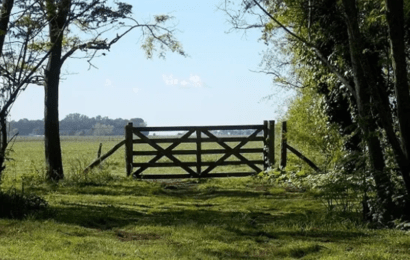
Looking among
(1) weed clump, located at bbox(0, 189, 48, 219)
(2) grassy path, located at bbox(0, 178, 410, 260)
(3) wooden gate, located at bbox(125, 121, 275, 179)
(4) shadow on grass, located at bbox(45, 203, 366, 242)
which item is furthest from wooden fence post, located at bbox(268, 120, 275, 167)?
(1) weed clump, located at bbox(0, 189, 48, 219)

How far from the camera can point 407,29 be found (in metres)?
11.5

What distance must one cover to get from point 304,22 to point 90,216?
221 inches

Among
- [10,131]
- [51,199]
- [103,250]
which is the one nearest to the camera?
[103,250]

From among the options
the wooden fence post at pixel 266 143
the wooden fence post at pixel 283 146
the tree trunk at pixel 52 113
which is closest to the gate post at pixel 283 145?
the wooden fence post at pixel 283 146

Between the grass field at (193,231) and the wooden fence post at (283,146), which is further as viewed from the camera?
the wooden fence post at (283,146)

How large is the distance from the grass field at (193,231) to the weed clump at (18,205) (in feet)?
0.94

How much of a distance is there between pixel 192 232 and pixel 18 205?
345 centimetres

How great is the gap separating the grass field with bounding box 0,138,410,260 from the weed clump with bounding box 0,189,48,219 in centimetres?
29

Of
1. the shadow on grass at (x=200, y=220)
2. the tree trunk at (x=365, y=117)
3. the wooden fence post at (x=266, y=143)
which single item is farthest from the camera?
the wooden fence post at (x=266, y=143)

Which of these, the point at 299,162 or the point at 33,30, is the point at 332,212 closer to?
the point at 33,30

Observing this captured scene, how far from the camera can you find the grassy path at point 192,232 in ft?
23.5

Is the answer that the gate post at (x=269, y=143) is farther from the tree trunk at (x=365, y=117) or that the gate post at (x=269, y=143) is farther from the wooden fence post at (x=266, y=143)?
the tree trunk at (x=365, y=117)

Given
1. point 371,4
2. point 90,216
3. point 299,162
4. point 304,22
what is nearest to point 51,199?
point 90,216

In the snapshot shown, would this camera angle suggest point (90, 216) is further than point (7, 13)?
No
